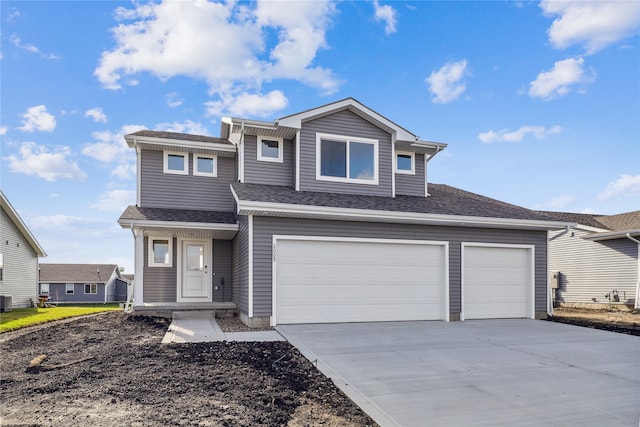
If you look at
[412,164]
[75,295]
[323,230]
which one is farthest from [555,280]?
[75,295]

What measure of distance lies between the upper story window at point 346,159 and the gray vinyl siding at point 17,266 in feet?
49.7

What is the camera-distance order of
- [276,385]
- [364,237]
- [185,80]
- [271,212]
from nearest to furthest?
[276,385] → [271,212] → [364,237] → [185,80]

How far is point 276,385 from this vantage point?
5.14 metres

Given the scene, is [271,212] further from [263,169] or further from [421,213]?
[421,213]

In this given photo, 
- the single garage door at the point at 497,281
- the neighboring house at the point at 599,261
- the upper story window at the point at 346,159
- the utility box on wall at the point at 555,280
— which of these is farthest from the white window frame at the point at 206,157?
the utility box on wall at the point at 555,280

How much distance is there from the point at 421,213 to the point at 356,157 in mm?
2662

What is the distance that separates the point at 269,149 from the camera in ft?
40.0

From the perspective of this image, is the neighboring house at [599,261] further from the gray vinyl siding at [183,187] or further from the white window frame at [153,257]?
the white window frame at [153,257]

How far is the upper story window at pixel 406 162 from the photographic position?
45.2ft

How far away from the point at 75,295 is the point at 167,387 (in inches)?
1751

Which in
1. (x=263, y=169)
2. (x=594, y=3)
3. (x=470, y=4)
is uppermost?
(x=470, y=4)

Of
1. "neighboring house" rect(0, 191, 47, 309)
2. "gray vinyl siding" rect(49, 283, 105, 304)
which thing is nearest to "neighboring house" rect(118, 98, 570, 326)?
"neighboring house" rect(0, 191, 47, 309)

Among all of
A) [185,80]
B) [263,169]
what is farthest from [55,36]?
[263,169]

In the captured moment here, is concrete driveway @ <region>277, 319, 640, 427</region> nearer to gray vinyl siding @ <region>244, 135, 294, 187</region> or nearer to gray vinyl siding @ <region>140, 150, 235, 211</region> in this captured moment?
gray vinyl siding @ <region>244, 135, 294, 187</region>
